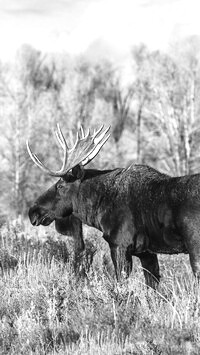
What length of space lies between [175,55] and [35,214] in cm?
2796

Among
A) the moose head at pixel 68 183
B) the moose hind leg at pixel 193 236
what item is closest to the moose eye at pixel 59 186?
the moose head at pixel 68 183

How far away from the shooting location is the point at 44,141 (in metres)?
33.4

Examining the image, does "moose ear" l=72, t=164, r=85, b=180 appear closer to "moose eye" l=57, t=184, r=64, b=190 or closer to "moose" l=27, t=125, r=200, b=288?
"moose" l=27, t=125, r=200, b=288

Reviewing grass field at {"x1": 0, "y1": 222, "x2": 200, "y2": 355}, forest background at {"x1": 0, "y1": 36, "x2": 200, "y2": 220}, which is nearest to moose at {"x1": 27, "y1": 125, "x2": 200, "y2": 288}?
grass field at {"x1": 0, "y1": 222, "x2": 200, "y2": 355}

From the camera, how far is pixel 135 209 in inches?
222

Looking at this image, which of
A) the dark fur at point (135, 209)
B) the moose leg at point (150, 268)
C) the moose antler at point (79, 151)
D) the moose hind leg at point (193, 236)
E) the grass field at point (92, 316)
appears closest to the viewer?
the grass field at point (92, 316)

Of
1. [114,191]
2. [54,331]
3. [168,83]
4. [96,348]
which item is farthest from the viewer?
[168,83]

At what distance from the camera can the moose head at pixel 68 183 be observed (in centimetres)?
605

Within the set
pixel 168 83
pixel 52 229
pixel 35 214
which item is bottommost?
pixel 52 229

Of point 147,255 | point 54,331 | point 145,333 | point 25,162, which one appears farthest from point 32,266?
point 25,162

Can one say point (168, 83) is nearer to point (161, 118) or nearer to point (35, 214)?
point (161, 118)

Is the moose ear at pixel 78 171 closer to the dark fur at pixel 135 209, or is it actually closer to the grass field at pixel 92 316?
the dark fur at pixel 135 209

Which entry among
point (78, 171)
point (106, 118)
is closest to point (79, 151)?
point (78, 171)

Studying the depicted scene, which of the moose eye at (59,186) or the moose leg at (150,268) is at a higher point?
the moose eye at (59,186)
